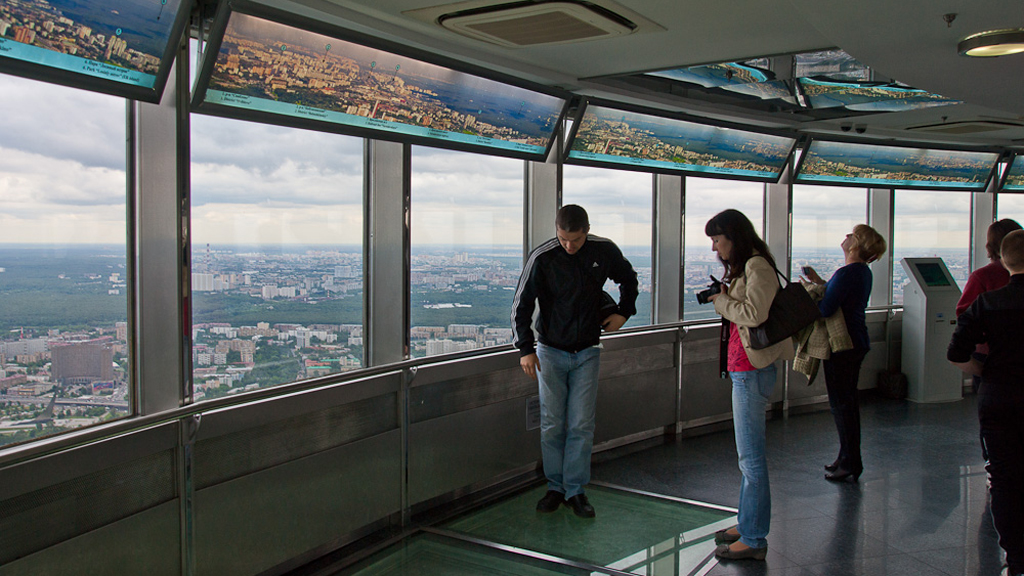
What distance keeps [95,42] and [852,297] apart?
4.30 metres

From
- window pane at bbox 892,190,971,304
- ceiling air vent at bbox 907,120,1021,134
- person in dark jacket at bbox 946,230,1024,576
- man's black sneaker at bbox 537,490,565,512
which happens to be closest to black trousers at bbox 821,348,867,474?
person in dark jacket at bbox 946,230,1024,576

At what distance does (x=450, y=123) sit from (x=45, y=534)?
2.68 metres

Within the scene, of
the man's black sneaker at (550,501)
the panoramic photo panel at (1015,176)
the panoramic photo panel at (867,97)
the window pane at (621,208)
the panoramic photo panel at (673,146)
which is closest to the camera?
the man's black sneaker at (550,501)

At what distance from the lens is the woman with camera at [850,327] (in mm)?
4566

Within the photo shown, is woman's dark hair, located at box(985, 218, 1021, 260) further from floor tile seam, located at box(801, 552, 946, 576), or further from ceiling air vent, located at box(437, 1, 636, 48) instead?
ceiling air vent, located at box(437, 1, 636, 48)

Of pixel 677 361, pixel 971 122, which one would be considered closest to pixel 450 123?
pixel 677 361

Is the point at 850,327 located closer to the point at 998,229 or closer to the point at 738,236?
the point at 998,229

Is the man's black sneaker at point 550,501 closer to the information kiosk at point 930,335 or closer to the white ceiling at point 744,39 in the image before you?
the white ceiling at point 744,39

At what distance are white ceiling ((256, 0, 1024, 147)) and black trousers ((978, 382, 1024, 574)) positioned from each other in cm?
167

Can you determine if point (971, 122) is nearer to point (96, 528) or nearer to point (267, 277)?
point (267, 277)

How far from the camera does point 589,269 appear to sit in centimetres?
416

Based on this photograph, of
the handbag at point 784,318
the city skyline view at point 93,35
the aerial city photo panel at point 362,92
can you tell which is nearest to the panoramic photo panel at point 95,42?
the city skyline view at point 93,35

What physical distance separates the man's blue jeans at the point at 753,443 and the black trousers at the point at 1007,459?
914mm

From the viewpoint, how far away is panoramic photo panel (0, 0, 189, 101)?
7.53 ft
